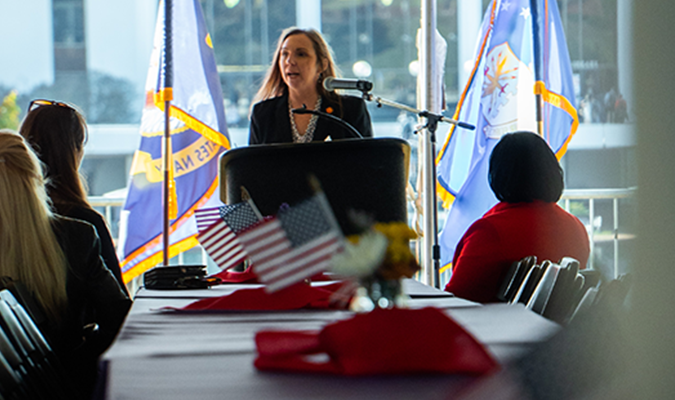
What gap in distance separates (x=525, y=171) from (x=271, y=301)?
3.42ft

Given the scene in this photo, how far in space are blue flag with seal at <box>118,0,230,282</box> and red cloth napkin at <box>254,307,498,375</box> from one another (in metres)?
3.10

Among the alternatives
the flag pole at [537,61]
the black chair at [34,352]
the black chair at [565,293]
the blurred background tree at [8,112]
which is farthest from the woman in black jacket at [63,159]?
the blurred background tree at [8,112]

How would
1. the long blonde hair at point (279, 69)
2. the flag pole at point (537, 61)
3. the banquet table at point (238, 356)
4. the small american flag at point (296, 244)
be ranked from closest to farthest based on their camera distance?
the banquet table at point (238, 356), the small american flag at point (296, 244), the long blonde hair at point (279, 69), the flag pole at point (537, 61)

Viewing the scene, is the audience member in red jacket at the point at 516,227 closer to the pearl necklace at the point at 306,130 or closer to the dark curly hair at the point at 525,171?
the dark curly hair at the point at 525,171

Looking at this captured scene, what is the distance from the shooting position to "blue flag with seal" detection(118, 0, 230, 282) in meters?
3.75

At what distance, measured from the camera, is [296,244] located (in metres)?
1.05

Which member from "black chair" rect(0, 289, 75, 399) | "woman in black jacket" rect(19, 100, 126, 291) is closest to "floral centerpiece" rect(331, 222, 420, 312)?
"black chair" rect(0, 289, 75, 399)

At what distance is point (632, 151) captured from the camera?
44 cm

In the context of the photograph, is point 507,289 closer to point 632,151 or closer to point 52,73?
point 632,151

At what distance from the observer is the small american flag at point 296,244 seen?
1.01 metres

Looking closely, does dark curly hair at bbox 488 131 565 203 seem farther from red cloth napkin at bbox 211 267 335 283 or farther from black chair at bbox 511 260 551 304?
red cloth napkin at bbox 211 267 335 283

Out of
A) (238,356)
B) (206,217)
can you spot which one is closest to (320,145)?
(206,217)

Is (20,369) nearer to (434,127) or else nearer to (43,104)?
(43,104)

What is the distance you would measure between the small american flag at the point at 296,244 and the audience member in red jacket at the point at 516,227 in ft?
3.17
